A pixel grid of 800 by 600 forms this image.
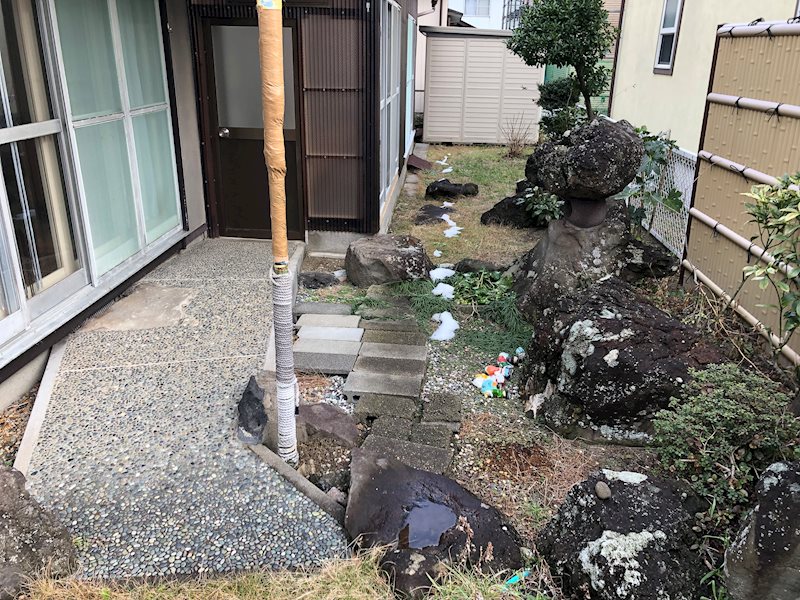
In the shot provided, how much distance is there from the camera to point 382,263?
5613 mm

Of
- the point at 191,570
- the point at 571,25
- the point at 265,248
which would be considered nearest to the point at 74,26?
the point at 265,248

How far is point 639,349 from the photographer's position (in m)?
3.53

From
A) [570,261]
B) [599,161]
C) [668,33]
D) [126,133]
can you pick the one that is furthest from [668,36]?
[126,133]

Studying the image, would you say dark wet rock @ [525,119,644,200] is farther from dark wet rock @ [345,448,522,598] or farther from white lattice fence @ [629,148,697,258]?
dark wet rock @ [345,448,522,598]

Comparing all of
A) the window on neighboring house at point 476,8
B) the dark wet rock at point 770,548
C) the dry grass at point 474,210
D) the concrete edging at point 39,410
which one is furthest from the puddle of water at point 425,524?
the window on neighboring house at point 476,8

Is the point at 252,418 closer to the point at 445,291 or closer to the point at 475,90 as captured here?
the point at 445,291

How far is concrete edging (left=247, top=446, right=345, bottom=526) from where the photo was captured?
274 centimetres

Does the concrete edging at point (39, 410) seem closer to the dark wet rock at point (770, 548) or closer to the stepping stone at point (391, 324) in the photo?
the stepping stone at point (391, 324)

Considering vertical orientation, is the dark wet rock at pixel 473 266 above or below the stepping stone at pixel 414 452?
above

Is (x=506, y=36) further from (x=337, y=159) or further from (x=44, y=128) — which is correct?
(x=44, y=128)

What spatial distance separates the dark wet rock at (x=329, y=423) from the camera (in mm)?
3357

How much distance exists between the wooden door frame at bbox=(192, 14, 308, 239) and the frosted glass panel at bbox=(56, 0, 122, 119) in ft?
4.47

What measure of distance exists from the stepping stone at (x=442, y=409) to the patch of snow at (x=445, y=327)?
89 cm

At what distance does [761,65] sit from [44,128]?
4.71 meters
